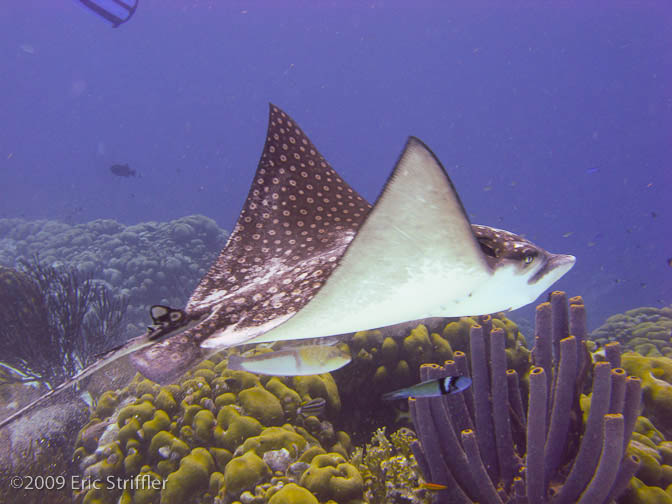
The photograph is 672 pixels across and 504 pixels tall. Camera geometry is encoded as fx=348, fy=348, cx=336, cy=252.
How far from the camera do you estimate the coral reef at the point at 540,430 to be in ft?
7.27

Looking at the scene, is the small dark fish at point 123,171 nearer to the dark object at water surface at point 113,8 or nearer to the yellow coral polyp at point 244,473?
the dark object at water surface at point 113,8

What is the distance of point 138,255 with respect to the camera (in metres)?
14.7

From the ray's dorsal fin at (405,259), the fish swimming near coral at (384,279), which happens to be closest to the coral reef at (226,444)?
the fish swimming near coral at (384,279)

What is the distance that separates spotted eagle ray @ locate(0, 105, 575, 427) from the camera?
1579 millimetres

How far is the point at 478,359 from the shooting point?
9.26ft

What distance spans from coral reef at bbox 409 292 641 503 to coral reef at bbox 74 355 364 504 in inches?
28.9

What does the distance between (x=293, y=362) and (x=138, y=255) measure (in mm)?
14518

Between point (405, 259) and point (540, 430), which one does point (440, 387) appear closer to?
point (540, 430)

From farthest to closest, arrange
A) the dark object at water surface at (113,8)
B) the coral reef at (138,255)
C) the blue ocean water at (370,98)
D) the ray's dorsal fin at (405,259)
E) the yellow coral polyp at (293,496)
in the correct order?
the blue ocean water at (370,98), the dark object at water surface at (113,8), the coral reef at (138,255), the yellow coral polyp at (293,496), the ray's dorsal fin at (405,259)

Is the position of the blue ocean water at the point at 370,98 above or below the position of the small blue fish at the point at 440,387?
above

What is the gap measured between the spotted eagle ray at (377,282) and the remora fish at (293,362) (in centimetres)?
52

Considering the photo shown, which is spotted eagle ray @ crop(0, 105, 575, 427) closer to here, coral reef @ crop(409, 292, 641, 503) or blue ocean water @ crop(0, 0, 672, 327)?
coral reef @ crop(409, 292, 641, 503)

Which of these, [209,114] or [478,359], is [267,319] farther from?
[209,114]

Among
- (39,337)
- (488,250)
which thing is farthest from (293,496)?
(39,337)
